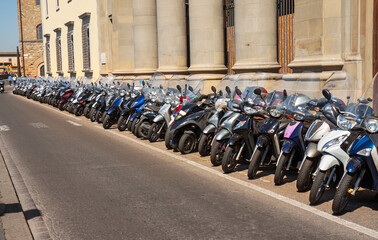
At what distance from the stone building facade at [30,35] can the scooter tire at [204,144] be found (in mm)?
61883

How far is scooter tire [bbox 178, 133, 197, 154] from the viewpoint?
8.86 meters

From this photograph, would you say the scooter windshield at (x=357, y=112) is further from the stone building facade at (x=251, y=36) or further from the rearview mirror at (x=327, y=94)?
the stone building facade at (x=251, y=36)

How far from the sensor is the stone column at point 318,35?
33.2 ft

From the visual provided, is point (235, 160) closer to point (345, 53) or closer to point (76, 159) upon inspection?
point (76, 159)

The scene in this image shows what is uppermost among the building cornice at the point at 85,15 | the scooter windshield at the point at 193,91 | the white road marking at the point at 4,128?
the building cornice at the point at 85,15

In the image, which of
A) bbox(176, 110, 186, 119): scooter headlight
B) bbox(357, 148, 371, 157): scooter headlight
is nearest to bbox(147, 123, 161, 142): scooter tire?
bbox(176, 110, 186, 119): scooter headlight

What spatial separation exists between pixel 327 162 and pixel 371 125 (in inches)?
24.3

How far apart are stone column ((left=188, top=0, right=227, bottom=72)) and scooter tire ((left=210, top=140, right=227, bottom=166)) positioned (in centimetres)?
778

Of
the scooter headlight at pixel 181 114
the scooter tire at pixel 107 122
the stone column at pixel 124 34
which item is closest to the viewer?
the scooter headlight at pixel 181 114

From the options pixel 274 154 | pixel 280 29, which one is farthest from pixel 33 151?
pixel 280 29

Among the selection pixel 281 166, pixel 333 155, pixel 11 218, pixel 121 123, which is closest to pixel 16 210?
pixel 11 218

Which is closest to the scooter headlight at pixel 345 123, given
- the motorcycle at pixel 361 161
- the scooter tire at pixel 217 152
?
the motorcycle at pixel 361 161

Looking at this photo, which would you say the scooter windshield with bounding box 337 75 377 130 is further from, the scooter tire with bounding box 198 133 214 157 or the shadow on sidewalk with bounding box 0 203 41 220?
the shadow on sidewalk with bounding box 0 203 41 220

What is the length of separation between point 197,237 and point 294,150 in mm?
2387
